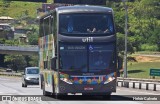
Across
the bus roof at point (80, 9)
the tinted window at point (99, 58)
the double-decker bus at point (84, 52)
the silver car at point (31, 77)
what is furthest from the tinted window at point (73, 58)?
the silver car at point (31, 77)

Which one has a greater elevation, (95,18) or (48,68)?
(95,18)

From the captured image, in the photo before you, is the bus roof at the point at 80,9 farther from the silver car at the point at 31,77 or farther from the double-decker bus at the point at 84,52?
the silver car at the point at 31,77

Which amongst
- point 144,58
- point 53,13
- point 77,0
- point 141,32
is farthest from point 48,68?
point 141,32

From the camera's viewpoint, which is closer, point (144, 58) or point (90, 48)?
point (90, 48)

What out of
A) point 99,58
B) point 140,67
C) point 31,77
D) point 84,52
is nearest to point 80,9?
point 84,52

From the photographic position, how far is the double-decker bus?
25.3 meters

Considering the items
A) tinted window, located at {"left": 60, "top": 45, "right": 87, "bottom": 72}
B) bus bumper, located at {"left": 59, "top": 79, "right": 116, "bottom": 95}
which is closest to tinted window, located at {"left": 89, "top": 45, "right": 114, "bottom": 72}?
tinted window, located at {"left": 60, "top": 45, "right": 87, "bottom": 72}

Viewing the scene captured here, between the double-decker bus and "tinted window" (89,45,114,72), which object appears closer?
the double-decker bus

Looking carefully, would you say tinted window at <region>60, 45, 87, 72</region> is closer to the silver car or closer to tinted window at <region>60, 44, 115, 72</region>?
tinted window at <region>60, 44, 115, 72</region>

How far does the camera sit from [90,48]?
83.9 ft

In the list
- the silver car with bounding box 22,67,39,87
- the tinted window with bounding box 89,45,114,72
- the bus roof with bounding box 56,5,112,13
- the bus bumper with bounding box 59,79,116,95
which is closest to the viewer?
the bus bumper with bounding box 59,79,116,95

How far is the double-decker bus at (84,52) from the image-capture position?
2530cm

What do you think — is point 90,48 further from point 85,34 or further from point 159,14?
point 159,14

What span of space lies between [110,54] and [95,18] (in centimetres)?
179
